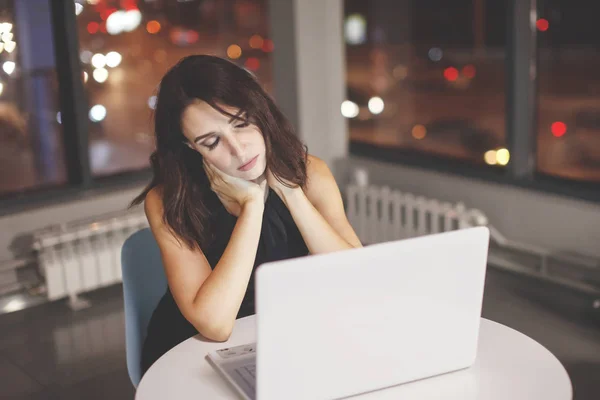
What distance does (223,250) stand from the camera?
6.20 ft

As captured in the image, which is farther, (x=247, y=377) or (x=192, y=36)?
(x=192, y=36)

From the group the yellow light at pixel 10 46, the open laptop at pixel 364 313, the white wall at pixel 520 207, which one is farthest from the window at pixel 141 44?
the open laptop at pixel 364 313

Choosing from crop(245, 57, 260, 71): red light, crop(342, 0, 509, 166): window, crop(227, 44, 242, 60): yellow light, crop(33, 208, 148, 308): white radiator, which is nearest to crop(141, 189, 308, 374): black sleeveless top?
crop(33, 208, 148, 308): white radiator

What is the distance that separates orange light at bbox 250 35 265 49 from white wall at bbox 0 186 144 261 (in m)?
1.48

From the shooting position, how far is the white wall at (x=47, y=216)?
3850 mm

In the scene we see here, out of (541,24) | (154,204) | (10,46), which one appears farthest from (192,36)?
(154,204)

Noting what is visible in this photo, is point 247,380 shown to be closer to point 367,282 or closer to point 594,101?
point 367,282

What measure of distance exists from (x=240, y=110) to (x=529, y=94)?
2.49 metres

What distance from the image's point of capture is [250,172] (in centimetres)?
172

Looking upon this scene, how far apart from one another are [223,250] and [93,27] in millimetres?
2765

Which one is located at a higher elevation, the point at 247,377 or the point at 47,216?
the point at 247,377

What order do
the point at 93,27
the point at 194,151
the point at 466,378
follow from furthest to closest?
the point at 93,27, the point at 194,151, the point at 466,378

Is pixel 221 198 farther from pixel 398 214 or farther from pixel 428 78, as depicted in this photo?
pixel 428 78

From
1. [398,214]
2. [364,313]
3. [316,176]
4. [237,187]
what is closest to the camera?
[364,313]
